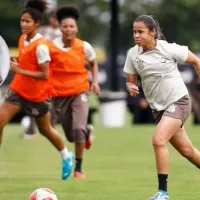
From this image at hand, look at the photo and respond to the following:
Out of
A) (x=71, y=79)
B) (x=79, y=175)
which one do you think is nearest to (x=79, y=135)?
(x=79, y=175)

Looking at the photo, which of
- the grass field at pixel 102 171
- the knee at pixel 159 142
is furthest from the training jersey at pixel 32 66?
the knee at pixel 159 142

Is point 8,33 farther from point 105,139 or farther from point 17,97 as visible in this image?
point 17,97

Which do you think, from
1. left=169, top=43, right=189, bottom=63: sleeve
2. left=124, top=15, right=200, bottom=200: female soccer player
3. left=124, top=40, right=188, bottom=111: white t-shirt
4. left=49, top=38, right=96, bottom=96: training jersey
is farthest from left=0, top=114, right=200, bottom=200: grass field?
left=169, top=43, right=189, bottom=63: sleeve

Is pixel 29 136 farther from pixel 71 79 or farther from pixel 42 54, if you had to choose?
pixel 42 54

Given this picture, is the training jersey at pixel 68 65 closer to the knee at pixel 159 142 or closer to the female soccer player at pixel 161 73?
the female soccer player at pixel 161 73

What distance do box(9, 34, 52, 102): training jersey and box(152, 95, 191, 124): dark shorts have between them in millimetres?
2376

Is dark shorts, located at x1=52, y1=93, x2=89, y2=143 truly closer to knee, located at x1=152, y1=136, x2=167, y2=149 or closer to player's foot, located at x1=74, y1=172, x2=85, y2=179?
player's foot, located at x1=74, y1=172, x2=85, y2=179

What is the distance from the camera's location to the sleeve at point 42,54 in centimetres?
1315

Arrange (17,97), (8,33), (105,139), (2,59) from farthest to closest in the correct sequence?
(8,33) → (105,139) → (17,97) → (2,59)

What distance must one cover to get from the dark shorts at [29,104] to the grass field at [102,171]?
2.73 feet

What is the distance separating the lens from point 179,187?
41.2 ft

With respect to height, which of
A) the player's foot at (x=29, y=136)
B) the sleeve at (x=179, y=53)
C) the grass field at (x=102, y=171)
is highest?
the sleeve at (x=179, y=53)

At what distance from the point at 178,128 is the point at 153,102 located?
0.41 meters

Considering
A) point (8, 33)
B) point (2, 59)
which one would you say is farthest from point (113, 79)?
point (8, 33)
